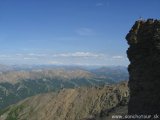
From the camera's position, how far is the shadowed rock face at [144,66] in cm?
5866

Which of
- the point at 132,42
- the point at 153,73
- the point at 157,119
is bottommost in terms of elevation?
the point at 157,119

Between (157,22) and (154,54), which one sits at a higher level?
(157,22)

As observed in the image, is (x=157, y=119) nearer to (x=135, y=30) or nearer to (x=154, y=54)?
(x=154, y=54)

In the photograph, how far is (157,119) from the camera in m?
53.2

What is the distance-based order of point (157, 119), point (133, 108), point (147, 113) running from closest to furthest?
point (157, 119)
point (147, 113)
point (133, 108)

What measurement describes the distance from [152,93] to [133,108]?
591 cm

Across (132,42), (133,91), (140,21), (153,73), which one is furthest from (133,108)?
(140,21)

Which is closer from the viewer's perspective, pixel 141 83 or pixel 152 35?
pixel 152 35

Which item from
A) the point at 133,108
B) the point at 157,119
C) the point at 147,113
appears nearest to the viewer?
the point at 157,119

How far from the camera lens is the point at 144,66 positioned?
63.4 m

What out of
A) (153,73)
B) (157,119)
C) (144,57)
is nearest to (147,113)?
(157,119)

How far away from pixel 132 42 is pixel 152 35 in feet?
22.4

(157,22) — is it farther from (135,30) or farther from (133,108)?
(133,108)

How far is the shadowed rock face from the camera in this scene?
58.7 meters
